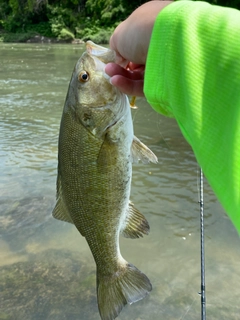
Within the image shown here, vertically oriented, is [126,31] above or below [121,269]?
above

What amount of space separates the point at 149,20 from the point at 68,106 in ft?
2.06

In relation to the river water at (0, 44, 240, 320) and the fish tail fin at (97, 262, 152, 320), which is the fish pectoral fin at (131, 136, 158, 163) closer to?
the fish tail fin at (97, 262, 152, 320)

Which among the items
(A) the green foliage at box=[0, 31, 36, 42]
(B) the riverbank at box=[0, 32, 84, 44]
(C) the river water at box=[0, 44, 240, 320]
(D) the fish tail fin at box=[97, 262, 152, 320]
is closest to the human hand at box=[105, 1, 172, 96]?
(D) the fish tail fin at box=[97, 262, 152, 320]

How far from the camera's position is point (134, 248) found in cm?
396

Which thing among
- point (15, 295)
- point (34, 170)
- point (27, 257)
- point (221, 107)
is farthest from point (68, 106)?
point (34, 170)

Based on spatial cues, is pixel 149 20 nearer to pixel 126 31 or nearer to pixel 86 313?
pixel 126 31

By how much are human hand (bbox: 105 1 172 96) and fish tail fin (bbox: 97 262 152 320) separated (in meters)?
0.97

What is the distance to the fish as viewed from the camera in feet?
5.53

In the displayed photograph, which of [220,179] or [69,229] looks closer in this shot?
[220,179]

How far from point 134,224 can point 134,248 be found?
210 cm

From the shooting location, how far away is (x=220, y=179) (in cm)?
88

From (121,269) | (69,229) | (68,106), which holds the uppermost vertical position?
(68,106)

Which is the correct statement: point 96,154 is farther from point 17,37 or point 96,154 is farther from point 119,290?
point 17,37

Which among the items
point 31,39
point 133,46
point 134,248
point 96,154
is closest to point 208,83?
point 133,46
